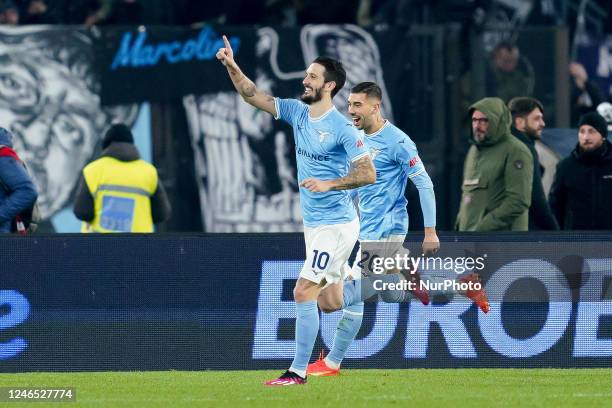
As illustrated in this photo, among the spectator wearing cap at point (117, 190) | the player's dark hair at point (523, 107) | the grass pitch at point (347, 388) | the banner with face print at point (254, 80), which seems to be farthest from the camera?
the banner with face print at point (254, 80)

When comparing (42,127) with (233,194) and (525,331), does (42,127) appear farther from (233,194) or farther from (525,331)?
(525,331)

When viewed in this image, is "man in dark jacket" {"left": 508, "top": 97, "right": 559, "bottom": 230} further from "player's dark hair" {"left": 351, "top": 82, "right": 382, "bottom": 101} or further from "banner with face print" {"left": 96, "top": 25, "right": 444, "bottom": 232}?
"banner with face print" {"left": 96, "top": 25, "right": 444, "bottom": 232}

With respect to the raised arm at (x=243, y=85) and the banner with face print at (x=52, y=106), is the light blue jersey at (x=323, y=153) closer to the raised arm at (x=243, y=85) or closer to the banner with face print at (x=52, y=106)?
the raised arm at (x=243, y=85)

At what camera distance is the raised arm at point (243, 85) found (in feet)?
35.6

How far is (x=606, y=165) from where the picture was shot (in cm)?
1399

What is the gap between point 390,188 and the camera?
1186cm

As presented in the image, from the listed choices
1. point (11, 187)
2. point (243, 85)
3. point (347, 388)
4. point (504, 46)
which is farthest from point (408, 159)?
point (504, 46)

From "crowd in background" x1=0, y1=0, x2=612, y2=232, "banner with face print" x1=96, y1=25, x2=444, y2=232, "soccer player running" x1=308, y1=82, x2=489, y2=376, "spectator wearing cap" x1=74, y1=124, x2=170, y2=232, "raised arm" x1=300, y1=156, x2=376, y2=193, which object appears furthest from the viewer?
"banner with face print" x1=96, y1=25, x2=444, y2=232

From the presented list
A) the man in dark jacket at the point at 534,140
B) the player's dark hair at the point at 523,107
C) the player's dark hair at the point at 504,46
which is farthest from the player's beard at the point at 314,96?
the player's dark hair at the point at 504,46

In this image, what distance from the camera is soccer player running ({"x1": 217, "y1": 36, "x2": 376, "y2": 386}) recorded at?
431 inches

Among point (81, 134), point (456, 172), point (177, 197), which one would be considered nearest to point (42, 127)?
point (81, 134)

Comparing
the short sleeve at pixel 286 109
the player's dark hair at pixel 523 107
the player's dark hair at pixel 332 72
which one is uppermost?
the player's dark hair at pixel 332 72

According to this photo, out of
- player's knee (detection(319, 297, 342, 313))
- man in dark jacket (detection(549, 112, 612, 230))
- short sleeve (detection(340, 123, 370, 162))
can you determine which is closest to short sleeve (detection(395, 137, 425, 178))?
short sleeve (detection(340, 123, 370, 162))

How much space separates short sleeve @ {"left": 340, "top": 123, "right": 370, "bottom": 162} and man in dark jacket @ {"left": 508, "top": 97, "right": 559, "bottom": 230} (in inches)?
133
